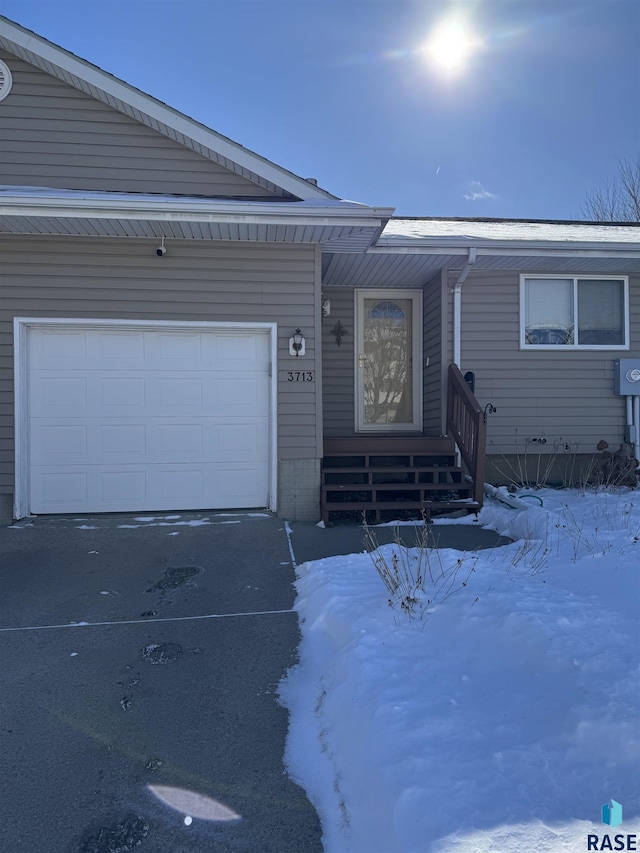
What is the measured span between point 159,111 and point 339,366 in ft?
13.1

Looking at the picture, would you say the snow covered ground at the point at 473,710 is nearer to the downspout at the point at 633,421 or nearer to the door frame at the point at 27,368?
the door frame at the point at 27,368

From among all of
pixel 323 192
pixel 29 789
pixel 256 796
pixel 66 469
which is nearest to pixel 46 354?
pixel 66 469

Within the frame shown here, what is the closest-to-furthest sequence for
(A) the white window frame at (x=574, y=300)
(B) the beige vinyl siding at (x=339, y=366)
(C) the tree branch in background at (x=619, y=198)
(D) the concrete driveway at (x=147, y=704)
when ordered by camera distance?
(D) the concrete driveway at (x=147, y=704), (A) the white window frame at (x=574, y=300), (B) the beige vinyl siding at (x=339, y=366), (C) the tree branch in background at (x=619, y=198)

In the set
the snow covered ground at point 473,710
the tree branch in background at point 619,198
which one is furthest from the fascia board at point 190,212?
the tree branch in background at point 619,198

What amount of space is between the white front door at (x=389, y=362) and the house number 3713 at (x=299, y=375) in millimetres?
1967

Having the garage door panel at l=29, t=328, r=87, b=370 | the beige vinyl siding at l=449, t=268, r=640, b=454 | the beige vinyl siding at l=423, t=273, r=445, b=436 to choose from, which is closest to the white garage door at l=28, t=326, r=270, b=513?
the garage door panel at l=29, t=328, r=87, b=370

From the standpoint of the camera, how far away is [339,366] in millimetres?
8203

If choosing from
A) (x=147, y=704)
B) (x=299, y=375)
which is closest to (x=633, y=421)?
(x=299, y=375)

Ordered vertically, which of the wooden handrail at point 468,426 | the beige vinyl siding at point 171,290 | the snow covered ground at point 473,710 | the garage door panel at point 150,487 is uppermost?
the beige vinyl siding at point 171,290

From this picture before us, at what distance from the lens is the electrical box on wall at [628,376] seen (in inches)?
299

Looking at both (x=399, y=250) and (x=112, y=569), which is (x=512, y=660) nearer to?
(x=112, y=569)

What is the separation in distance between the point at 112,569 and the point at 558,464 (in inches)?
241

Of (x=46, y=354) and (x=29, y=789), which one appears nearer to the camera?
(x=29, y=789)

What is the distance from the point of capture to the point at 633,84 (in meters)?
6.29
